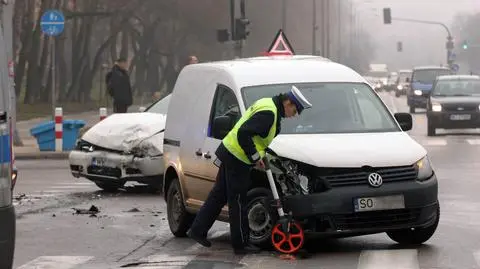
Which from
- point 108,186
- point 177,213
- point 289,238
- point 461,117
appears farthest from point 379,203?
point 461,117

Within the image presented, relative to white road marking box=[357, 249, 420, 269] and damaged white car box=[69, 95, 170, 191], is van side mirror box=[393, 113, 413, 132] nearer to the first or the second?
white road marking box=[357, 249, 420, 269]

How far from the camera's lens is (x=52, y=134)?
2514 cm

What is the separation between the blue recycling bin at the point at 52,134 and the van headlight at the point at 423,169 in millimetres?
15530

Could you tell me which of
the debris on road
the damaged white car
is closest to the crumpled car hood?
the damaged white car

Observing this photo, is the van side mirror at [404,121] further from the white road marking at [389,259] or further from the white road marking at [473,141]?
the white road marking at [473,141]

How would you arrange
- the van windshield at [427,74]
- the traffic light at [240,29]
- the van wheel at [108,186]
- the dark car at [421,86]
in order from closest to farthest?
the van wheel at [108,186] → the traffic light at [240,29] → the dark car at [421,86] → the van windshield at [427,74]

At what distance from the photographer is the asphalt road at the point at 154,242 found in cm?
998

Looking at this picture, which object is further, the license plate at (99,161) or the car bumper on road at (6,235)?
the license plate at (99,161)

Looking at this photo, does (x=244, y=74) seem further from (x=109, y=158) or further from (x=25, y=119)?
(x=25, y=119)

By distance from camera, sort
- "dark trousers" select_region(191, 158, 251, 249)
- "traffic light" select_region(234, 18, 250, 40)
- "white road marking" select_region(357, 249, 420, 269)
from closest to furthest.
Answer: "white road marking" select_region(357, 249, 420, 269) → "dark trousers" select_region(191, 158, 251, 249) → "traffic light" select_region(234, 18, 250, 40)

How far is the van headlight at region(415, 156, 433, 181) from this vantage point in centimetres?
1041

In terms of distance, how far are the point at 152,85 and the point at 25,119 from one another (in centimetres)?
2775

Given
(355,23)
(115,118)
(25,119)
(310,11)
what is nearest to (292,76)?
(115,118)

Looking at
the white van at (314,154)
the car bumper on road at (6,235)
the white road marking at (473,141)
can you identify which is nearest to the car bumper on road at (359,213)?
the white van at (314,154)
